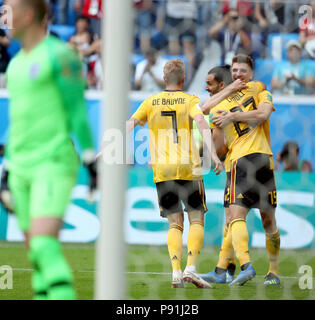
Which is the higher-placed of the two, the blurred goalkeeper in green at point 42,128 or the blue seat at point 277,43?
the blue seat at point 277,43

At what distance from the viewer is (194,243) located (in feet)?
14.3

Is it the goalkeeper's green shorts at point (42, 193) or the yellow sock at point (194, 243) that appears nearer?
the goalkeeper's green shorts at point (42, 193)

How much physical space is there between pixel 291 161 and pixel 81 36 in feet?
8.01

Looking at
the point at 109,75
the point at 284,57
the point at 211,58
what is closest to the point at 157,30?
the point at 211,58

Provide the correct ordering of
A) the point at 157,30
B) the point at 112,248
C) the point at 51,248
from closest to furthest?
the point at 112,248
the point at 51,248
the point at 157,30

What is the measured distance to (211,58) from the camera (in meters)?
6.79

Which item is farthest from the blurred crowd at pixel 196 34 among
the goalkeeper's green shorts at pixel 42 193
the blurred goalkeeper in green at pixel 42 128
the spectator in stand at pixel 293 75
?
the goalkeeper's green shorts at pixel 42 193

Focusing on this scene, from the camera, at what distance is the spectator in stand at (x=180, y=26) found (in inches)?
272

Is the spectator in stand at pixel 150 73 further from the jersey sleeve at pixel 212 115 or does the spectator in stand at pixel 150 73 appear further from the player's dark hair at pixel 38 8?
the player's dark hair at pixel 38 8

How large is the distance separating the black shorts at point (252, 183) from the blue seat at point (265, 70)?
95.6 inches

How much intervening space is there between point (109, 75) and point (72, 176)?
61 cm

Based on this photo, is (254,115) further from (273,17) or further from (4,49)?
(4,49)

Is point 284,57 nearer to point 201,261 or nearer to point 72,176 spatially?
point 201,261

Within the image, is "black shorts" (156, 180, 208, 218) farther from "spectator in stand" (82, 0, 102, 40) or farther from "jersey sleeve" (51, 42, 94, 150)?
"spectator in stand" (82, 0, 102, 40)
